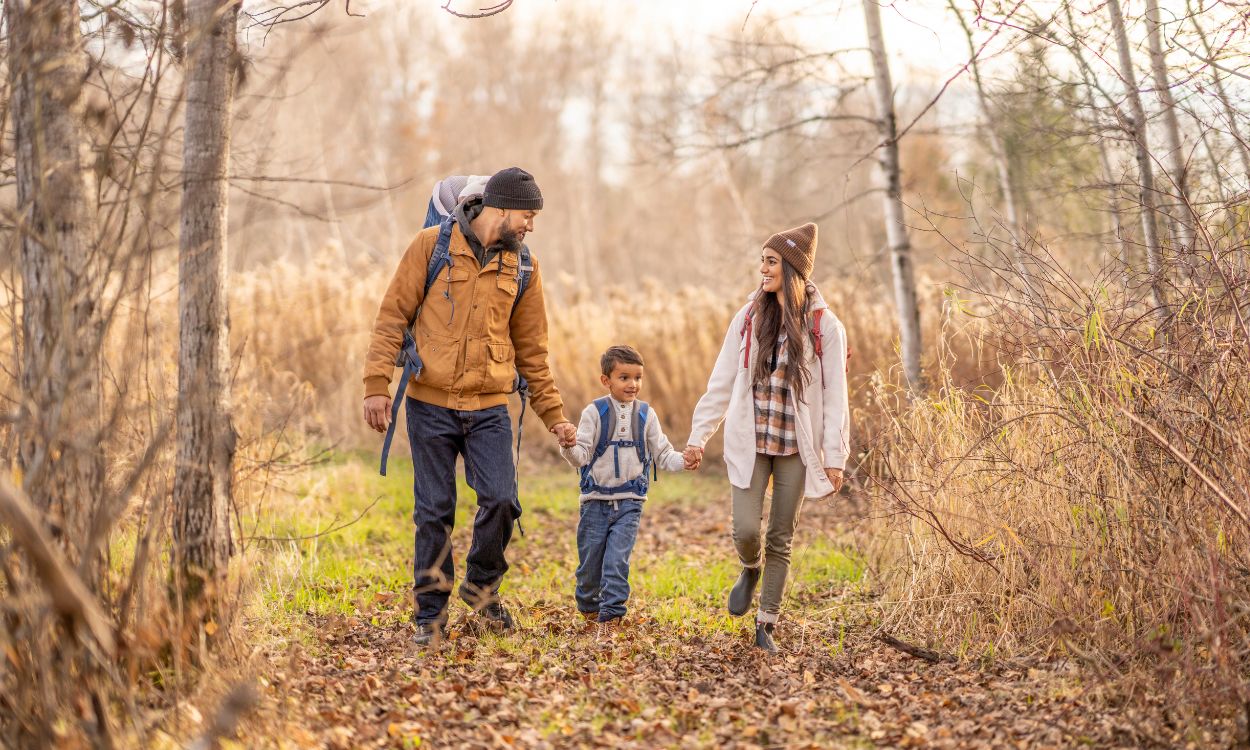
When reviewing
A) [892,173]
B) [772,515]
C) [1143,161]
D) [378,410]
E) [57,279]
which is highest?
[892,173]

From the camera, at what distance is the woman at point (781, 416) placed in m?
5.18

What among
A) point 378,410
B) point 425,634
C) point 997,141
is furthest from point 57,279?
point 997,141

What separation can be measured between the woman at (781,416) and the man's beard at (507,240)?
3.70ft

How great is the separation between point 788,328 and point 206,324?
2.51 meters

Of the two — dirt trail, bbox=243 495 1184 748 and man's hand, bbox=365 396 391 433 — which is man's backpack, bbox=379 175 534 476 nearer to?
man's hand, bbox=365 396 391 433

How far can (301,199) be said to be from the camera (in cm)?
2572

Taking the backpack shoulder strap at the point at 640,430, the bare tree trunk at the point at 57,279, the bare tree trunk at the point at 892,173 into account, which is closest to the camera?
the bare tree trunk at the point at 57,279

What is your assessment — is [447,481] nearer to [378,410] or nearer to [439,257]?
[378,410]

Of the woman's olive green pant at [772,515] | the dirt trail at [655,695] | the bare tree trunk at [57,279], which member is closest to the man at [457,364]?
the dirt trail at [655,695]

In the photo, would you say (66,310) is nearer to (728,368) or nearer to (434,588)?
(434,588)

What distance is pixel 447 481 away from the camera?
5.23m

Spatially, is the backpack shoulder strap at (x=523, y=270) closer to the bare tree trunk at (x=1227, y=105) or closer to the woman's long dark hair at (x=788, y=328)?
the woman's long dark hair at (x=788, y=328)

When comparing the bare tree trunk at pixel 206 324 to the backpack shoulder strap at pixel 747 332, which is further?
the backpack shoulder strap at pixel 747 332

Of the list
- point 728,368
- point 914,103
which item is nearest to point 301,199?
point 914,103
